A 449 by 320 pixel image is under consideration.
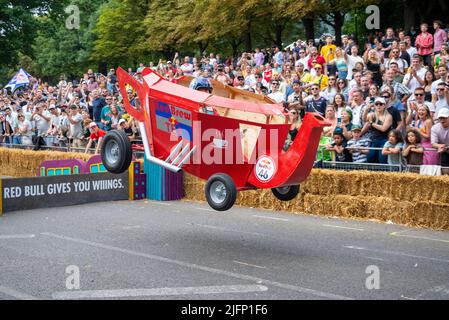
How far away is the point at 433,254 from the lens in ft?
35.1

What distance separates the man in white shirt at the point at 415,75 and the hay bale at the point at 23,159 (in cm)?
1093

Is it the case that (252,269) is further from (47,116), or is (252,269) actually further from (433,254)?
(47,116)

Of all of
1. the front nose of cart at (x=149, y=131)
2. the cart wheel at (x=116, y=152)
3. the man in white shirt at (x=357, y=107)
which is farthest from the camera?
the man in white shirt at (x=357, y=107)

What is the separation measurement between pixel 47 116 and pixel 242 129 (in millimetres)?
16638

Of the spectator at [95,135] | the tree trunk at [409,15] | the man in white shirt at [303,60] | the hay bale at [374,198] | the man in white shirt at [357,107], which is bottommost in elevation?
the hay bale at [374,198]

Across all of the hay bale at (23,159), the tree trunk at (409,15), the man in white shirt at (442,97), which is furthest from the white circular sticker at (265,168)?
the tree trunk at (409,15)

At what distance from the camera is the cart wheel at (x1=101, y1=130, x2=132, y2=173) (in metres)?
10.7

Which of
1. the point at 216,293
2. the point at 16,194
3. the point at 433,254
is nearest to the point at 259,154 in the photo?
the point at 216,293

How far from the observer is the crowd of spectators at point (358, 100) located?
1380 cm

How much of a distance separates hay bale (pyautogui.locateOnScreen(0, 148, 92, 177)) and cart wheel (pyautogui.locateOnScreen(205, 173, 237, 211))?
12222mm

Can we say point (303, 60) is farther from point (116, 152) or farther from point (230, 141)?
point (230, 141)

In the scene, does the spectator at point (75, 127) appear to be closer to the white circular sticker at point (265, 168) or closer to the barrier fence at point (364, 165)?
the barrier fence at point (364, 165)

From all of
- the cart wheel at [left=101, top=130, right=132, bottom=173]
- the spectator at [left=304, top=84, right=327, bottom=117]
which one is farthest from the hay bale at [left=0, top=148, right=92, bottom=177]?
the cart wheel at [left=101, top=130, right=132, bottom=173]

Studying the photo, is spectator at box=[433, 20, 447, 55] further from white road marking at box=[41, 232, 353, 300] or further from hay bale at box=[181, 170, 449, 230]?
white road marking at box=[41, 232, 353, 300]
